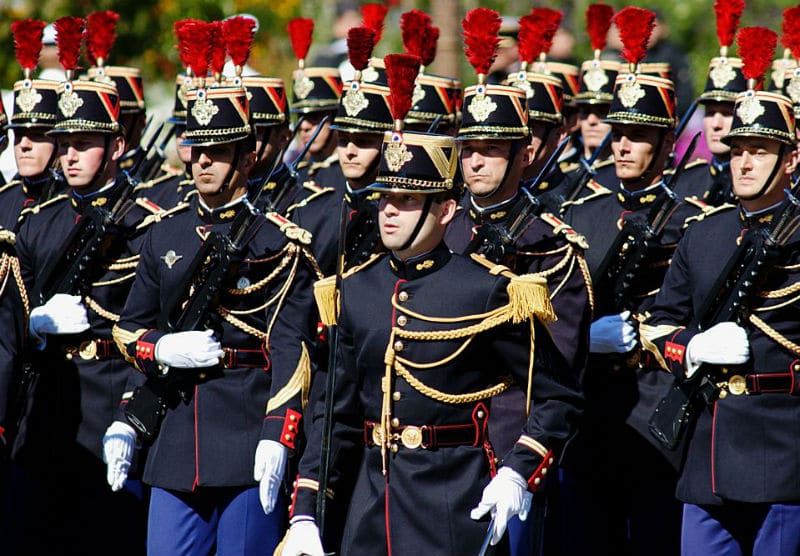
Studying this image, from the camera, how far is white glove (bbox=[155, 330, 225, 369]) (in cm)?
695

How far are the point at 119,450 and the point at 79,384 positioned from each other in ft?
3.59

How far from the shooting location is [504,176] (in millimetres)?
7285

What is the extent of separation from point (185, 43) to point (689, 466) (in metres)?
3.01

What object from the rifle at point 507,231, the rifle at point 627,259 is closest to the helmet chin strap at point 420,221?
the rifle at point 507,231

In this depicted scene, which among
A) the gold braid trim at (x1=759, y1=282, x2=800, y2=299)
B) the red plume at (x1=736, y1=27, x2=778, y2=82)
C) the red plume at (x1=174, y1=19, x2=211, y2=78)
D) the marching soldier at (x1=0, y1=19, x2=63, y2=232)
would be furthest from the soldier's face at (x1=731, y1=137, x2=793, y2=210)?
the marching soldier at (x1=0, y1=19, x2=63, y2=232)

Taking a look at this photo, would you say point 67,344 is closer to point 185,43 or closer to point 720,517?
point 185,43

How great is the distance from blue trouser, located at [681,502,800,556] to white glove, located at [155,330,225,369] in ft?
6.69

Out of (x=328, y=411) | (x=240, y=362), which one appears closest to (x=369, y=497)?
(x=328, y=411)

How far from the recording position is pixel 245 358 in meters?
7.17

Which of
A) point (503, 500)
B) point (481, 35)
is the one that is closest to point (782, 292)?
point (481, 35)

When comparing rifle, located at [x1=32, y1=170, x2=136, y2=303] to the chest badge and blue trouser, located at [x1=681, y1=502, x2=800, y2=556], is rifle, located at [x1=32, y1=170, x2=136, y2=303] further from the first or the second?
blue trouser, located at [x1=681, y1=502, x2=800, y2=556]

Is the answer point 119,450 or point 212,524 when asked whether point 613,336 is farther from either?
point 119,450

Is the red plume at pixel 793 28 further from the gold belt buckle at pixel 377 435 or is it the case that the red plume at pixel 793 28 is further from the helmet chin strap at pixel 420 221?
the gold belt buckle at pixel 377 435

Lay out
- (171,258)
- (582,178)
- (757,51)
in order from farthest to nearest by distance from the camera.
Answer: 1. (582,178)
2. (757,51)
3. (171,258)
